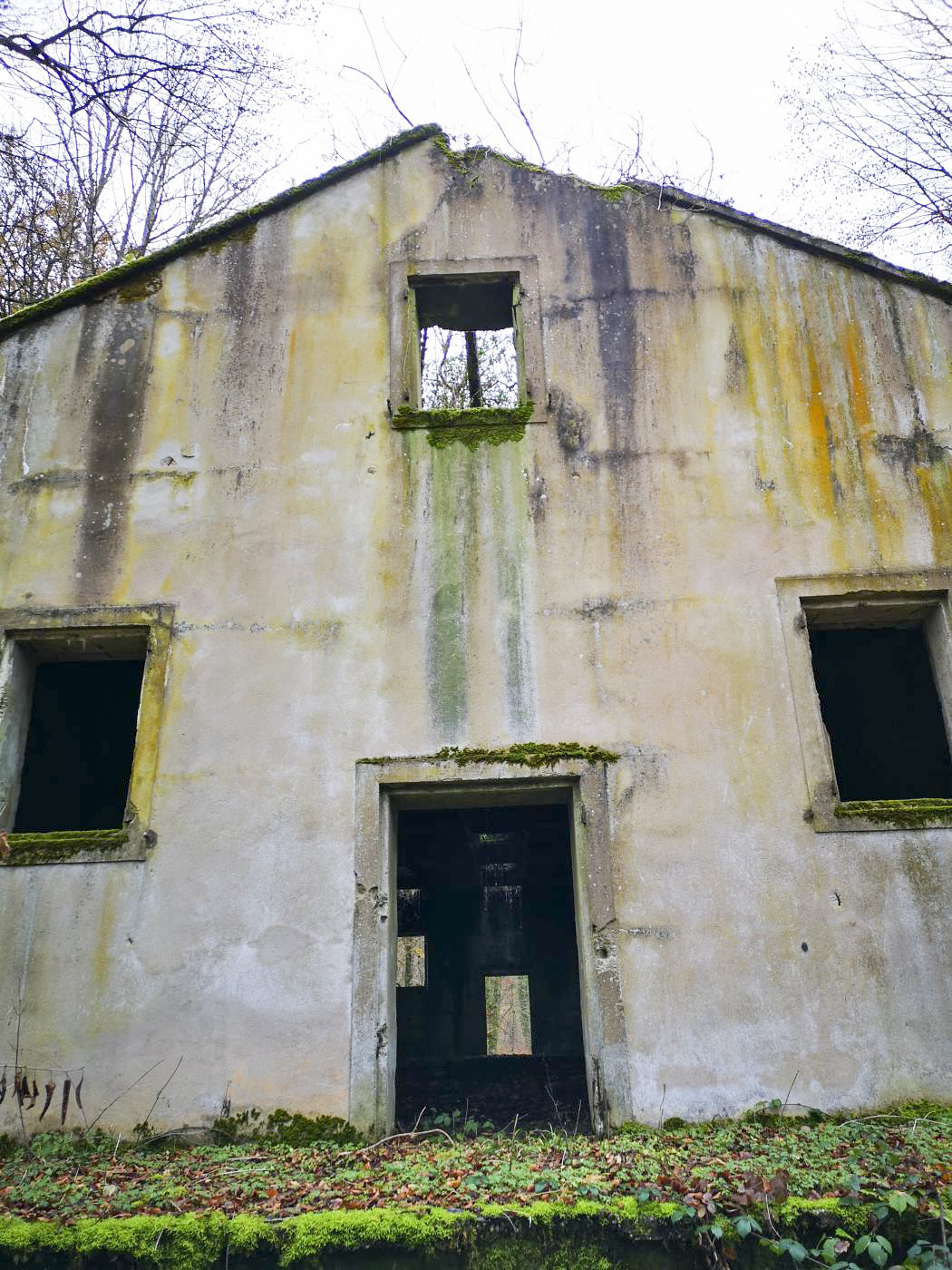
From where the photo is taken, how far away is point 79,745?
31.8ft

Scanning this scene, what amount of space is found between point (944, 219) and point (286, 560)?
8684 mm

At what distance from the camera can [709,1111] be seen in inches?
226

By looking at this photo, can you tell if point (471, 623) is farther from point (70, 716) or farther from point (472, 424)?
point (70, 716)

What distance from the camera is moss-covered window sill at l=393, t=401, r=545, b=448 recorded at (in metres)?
7.49

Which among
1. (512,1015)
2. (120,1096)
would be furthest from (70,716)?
(512,1015)

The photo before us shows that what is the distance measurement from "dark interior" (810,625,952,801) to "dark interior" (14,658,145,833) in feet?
21.0

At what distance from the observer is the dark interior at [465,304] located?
26.4ft

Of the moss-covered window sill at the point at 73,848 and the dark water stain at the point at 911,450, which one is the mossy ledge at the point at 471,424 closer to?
the dark water stain at the point at 911,450

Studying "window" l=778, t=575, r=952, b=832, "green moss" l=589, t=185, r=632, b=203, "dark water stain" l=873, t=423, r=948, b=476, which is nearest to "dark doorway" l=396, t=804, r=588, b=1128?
"window" l=778, t=575, r=952, b=832

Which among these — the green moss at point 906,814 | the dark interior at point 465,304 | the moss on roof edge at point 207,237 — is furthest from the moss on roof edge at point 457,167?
the green moss at point 906,814

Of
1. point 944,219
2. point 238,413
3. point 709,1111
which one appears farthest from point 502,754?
point 944,219

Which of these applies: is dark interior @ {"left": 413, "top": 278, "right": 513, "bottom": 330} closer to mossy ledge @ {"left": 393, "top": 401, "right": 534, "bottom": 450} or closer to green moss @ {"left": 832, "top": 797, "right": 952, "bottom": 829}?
mossy ledge @ {"left": 393, "top": 401, "right": 534, "bottom": 450}

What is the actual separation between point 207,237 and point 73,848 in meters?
5.13

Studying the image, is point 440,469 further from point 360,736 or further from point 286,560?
point 360,736
